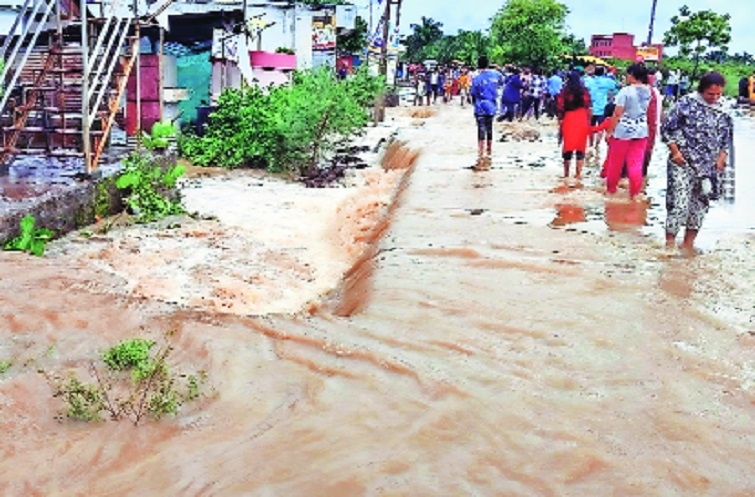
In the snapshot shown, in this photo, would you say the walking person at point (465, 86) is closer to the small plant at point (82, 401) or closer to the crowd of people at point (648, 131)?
the crowd of people at point (648, 131)

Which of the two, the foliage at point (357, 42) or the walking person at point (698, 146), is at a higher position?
the foliage at point (357, 42)

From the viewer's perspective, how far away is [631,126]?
9.20 meters

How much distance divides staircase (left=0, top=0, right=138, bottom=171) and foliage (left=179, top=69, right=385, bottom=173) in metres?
2.44

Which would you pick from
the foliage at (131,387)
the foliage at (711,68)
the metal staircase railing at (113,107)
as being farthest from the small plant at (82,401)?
the foliage at (711,68)

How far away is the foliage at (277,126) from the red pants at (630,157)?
4.82 metres

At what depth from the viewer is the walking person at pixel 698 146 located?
7051 millimetres

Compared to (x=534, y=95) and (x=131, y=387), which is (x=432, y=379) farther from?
(x=534, y=95)

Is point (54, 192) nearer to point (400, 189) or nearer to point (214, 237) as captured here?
point (214, 237)

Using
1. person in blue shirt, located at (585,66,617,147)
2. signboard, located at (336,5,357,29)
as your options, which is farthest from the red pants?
signboard, located at (336,5,357,29)

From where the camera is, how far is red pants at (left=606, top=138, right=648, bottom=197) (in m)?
9.28

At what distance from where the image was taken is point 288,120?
12.7 meters

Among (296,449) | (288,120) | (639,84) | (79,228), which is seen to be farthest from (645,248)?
(288,120)

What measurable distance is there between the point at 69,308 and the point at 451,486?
3000 mm

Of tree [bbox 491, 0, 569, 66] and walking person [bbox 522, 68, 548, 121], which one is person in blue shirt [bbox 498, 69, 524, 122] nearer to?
walking person [bbox 522, 68, 548, 121]
